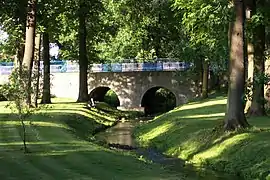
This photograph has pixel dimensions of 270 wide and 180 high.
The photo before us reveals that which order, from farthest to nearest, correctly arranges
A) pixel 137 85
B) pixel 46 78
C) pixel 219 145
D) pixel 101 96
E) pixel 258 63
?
pixel 101 96 → pixel 137 85 → pixel 46 78 → pixel 258 63 → pixel 219 145

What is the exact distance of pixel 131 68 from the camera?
6219 centimetres

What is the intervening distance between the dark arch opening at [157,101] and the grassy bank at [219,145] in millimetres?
33745

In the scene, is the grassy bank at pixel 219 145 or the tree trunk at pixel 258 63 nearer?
the grassy bank at pixel 219 145

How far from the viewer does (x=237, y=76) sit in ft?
75.7

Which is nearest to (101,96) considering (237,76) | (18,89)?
(237,76)

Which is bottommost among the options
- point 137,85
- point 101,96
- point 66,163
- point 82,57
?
point 101,96

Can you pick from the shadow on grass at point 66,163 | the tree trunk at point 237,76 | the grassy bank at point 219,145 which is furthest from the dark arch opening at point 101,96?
the shadow on grass at point 66,163

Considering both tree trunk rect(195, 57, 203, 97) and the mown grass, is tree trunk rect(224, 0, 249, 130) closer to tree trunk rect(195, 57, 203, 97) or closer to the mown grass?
the mown grass

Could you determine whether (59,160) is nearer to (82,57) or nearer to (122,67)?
(82,57)

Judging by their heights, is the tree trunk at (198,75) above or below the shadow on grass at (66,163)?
above

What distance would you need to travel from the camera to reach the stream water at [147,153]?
60.0 feet

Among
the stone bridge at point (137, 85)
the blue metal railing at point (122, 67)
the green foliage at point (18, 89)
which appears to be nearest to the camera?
the green foliage at point (18, 89)

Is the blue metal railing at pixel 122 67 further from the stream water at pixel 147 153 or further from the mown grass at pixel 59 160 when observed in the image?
the mown grass at pixel 59 160

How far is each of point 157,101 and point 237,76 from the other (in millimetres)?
48175
